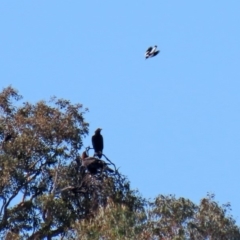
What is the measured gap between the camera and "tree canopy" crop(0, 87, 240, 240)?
31.9 meters

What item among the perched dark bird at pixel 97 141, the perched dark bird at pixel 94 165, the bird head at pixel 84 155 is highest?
the perched dark bird at pixel 97 141

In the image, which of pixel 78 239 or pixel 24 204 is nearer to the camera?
pixel 78 239

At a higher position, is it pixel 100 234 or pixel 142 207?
pixel 142 207

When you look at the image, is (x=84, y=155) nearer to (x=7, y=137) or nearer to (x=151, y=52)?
(x=7, y=137)

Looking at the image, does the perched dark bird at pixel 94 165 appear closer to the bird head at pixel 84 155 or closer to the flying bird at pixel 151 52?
the bird head at pixel 84 155

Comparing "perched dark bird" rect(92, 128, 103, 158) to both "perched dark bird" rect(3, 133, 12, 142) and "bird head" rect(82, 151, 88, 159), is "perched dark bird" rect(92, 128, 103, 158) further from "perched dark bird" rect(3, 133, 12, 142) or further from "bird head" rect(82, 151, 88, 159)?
"perched dark bird" rect(3, 133, 12, 142)

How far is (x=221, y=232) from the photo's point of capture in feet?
106

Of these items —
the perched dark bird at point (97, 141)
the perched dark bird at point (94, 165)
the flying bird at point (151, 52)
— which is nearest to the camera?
the flying bird at point (151, 52)

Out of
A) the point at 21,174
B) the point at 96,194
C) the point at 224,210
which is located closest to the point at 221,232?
the point at 224,210

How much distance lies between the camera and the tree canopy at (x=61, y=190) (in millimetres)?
31938

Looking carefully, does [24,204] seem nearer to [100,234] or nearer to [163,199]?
[163,199]

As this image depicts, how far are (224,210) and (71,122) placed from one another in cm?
446

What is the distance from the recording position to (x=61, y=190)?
112 feet

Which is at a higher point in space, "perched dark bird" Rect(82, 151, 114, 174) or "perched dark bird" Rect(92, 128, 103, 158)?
"perched dark bird" Rect(92, 128, 103, 158)
